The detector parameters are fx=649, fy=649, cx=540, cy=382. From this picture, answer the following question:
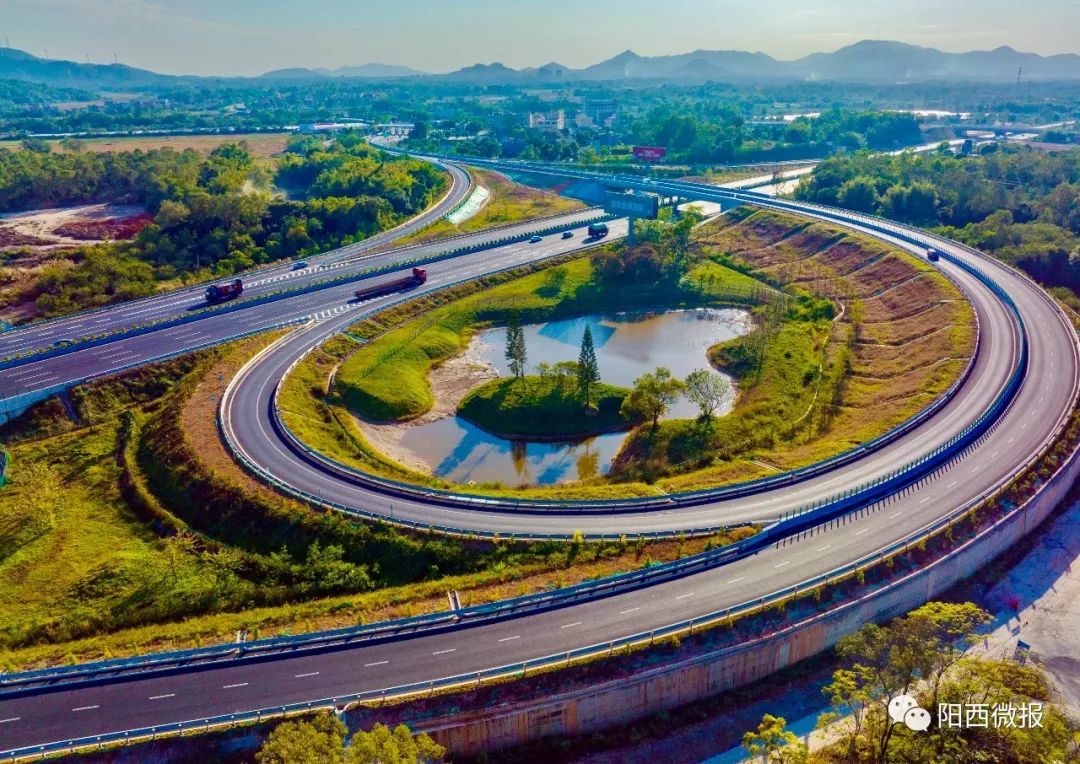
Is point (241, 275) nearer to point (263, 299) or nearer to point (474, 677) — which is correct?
point (263, 299)

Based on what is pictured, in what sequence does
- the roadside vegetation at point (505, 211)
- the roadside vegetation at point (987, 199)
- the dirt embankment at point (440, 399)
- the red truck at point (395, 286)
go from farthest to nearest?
the roadside vegetation at point (505, 211) → the roadside vegetation at point (987, 199) → the red truck at point (395, 286) → the dirt embankment at point (440, 399)

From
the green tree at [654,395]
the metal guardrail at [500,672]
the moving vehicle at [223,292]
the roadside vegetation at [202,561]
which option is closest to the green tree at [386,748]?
the metal guardrail at [500,672]

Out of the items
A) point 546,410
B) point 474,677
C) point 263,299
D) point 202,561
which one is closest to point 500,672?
point 474,677

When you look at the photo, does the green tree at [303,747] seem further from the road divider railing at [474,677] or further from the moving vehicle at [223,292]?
the moving vehicle at [223,292]

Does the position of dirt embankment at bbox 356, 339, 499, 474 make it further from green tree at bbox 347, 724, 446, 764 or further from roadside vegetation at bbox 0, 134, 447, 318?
roadside vegetation at bbox 0, 134, 447, 318

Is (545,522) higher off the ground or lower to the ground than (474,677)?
higher

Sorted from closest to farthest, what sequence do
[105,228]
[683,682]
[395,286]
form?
[683,682] < [395,286] < [105,228]
